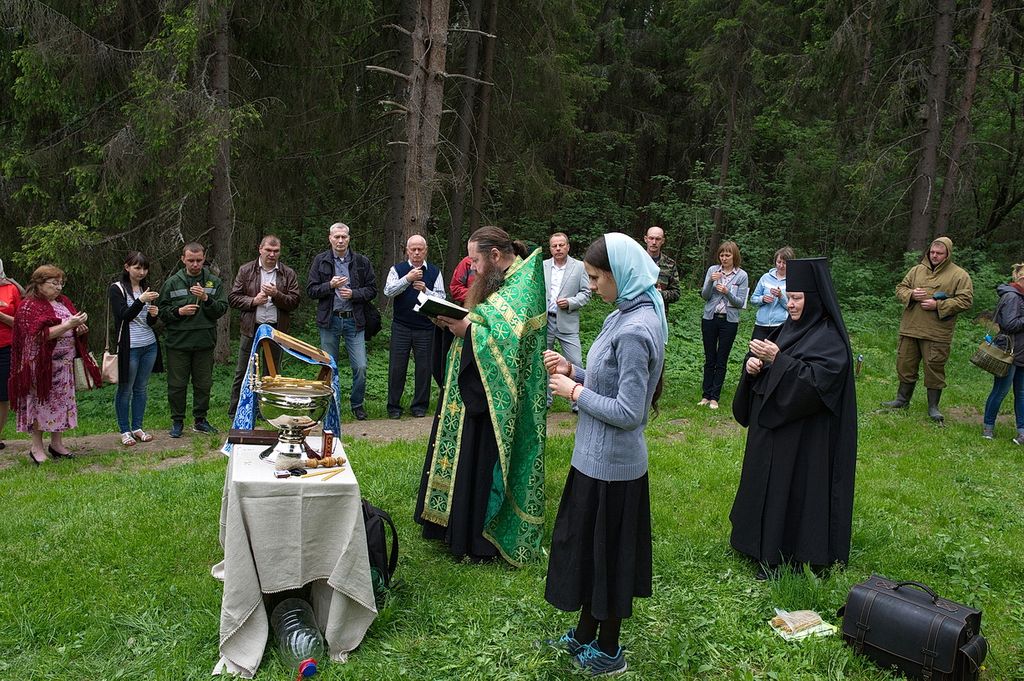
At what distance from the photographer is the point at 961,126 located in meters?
15.2

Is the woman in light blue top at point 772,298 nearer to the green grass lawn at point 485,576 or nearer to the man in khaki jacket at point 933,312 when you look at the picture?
the man in khaki jacket at point 933,312

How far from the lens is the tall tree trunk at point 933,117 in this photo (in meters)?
15.4

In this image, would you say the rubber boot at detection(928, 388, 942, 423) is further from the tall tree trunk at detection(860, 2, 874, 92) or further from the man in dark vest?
the tall tree trunk at detection(860, 2, 874, 92)

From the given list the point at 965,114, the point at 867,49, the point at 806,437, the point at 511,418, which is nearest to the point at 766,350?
the point at 806,437

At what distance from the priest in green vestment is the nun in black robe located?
4.42 feet

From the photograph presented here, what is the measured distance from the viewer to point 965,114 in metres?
15.1

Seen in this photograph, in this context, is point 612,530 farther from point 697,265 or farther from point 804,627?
point 697,265

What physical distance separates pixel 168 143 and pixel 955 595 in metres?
9.88

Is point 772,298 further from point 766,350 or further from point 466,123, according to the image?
point 466,123

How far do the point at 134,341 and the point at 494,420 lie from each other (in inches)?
182

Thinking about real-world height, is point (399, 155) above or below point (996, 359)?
above

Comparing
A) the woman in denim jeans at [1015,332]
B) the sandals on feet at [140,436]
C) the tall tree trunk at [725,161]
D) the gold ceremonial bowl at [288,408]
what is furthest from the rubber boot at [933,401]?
the tall tree trunk at [725,161]

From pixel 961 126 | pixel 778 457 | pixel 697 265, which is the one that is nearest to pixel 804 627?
pixel 778 457

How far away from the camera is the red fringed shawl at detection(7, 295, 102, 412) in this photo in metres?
6.96
